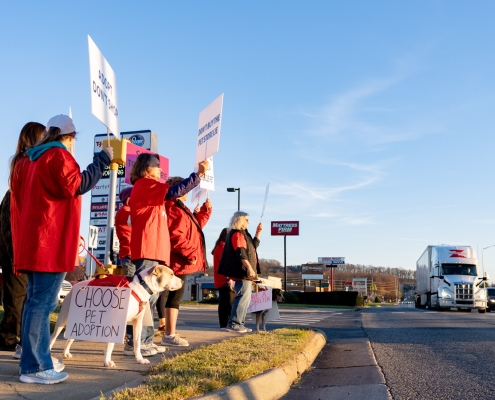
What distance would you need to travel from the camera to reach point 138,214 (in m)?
5.75

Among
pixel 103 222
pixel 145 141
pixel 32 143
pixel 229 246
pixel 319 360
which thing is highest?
pixel 145 141

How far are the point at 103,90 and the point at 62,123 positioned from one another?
108 inches

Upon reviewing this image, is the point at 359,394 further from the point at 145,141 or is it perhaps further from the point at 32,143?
the point at 145,141

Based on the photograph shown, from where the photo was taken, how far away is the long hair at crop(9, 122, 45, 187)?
4.77m

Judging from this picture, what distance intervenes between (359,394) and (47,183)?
123 inches

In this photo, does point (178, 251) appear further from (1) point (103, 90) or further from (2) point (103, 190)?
(2) point (103, 190)

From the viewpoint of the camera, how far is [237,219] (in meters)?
8.87

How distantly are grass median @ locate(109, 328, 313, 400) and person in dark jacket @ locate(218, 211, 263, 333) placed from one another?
4.28 ft

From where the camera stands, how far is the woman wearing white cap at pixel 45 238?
4.18m

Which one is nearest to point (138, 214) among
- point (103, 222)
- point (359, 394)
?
point (359, 394)

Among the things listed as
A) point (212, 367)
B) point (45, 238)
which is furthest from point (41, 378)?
point (212, 367)

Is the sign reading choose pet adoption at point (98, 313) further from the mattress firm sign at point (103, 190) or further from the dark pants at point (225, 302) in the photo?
the mattress firm sign at point (103, 190)

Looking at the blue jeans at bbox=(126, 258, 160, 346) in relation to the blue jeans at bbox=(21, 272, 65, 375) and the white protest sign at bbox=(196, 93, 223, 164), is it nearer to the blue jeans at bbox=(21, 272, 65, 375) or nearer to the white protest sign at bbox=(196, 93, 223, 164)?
the blue jeans at bbox=(21, 272, 65, 375)

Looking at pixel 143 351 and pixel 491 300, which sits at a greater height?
pixel 143 351
